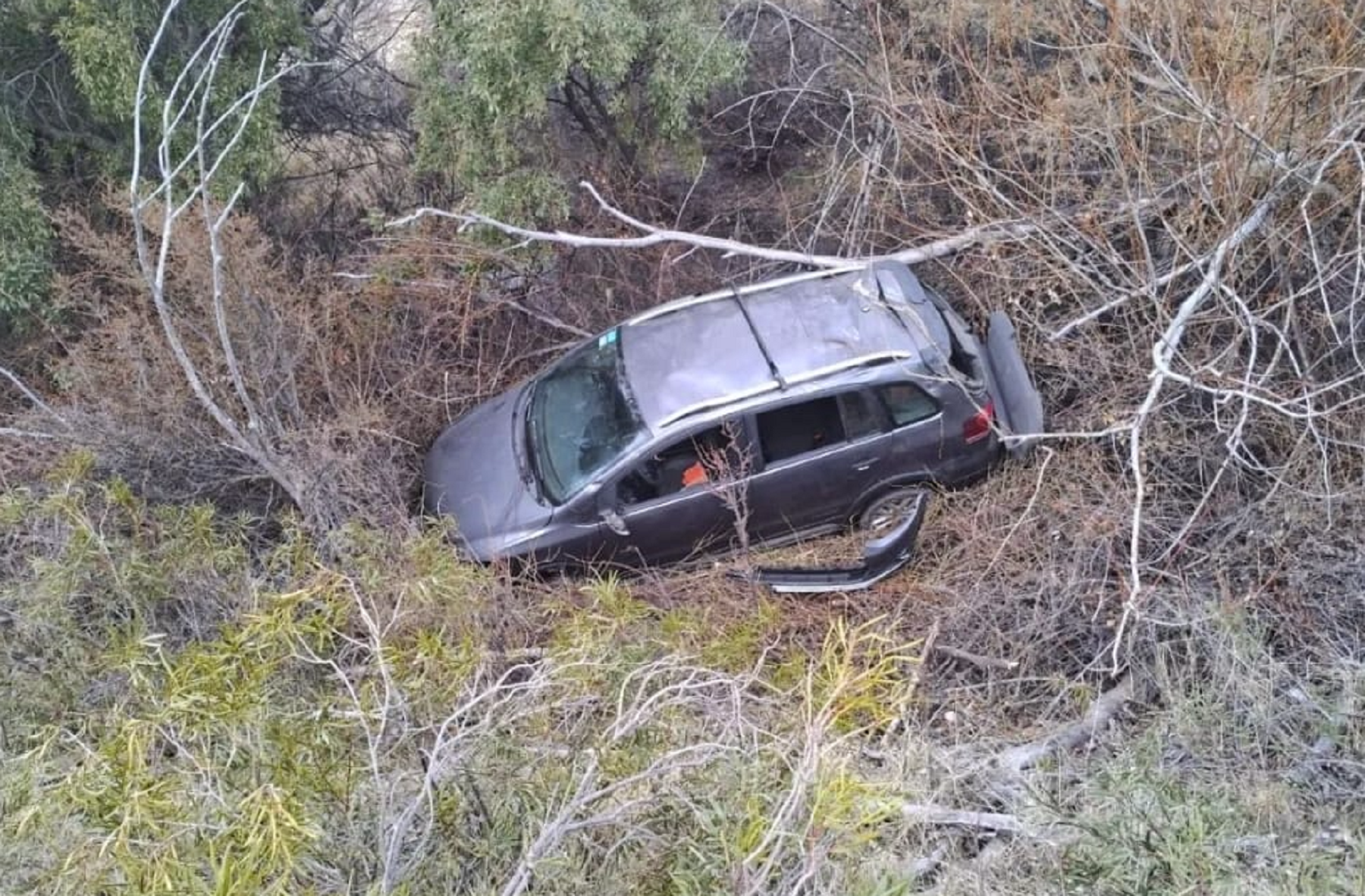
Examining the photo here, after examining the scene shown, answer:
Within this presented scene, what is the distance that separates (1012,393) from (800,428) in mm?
1358

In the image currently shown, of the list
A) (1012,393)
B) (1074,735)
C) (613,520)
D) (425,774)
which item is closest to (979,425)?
(1012,393)

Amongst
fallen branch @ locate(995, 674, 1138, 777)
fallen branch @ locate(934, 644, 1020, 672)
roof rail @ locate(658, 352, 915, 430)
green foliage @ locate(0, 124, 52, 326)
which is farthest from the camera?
green foliage @ locate(0, 124, 52, 326)

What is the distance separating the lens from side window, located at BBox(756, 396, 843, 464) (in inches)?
220

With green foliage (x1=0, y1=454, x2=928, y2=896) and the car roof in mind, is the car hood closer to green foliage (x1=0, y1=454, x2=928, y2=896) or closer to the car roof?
the car roof

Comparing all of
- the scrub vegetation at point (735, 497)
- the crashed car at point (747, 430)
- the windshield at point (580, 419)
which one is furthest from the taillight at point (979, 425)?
the windshield at point (580, 419)

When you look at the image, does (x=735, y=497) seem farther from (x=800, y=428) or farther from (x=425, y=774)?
(x=425, y=774)

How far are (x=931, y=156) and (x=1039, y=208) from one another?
103 centimetres

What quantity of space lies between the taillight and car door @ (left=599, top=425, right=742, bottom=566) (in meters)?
1.33

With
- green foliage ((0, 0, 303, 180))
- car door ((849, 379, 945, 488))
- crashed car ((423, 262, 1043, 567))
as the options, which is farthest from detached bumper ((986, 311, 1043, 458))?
green foliage ((0, 0, 303, 180))

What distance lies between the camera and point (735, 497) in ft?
18.5

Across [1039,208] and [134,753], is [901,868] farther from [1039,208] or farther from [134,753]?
[1039,208]

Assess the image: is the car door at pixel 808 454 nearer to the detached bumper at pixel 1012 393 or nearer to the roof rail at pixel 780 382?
the roof rail at pixel 780 382

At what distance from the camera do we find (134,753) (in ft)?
8.75

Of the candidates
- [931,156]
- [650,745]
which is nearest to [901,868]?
[650,745]
